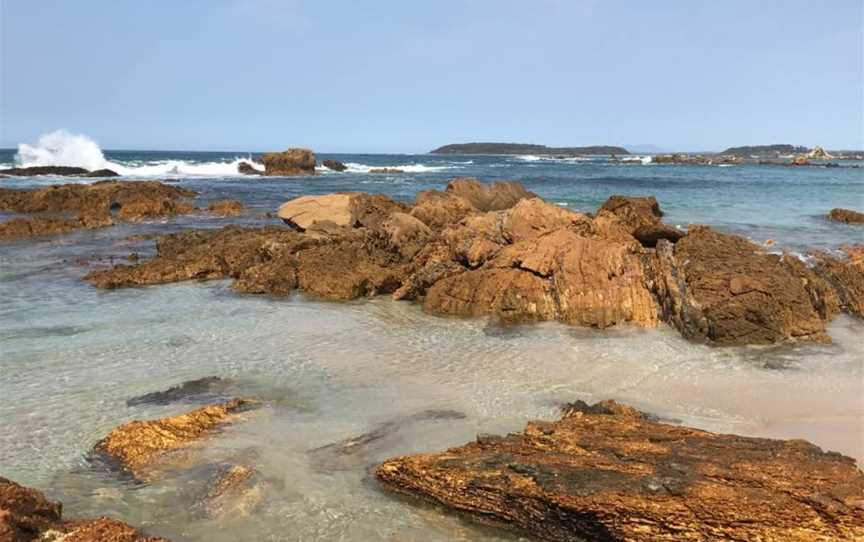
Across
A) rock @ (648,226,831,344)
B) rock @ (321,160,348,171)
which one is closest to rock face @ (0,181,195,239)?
rock @ (648,226,831,344)

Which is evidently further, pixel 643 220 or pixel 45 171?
pixel 45 171

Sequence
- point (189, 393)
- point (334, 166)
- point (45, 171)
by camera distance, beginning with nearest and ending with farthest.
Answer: point (189, 393) → point (45, 171) → point (334, 166)

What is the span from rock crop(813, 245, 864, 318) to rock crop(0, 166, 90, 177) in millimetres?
53854

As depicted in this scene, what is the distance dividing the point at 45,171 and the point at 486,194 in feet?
145

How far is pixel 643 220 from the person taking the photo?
16.0 metres

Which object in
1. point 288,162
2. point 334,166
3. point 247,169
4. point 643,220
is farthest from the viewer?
point 334,166

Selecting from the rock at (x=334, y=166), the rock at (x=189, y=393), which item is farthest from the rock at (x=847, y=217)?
the rock at (x=334, y=166)

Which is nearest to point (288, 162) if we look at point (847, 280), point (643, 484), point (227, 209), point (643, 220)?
point (227, 209)

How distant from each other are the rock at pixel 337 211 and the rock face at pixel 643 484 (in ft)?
41.2

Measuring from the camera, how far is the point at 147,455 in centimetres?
556

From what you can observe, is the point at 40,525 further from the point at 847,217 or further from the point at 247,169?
the point at 247,169

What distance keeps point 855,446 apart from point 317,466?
191 inches

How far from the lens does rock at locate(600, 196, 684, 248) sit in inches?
526

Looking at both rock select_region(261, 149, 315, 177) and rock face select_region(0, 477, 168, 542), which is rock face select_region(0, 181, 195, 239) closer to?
rock face select_region(0, 477, 168, 542)
